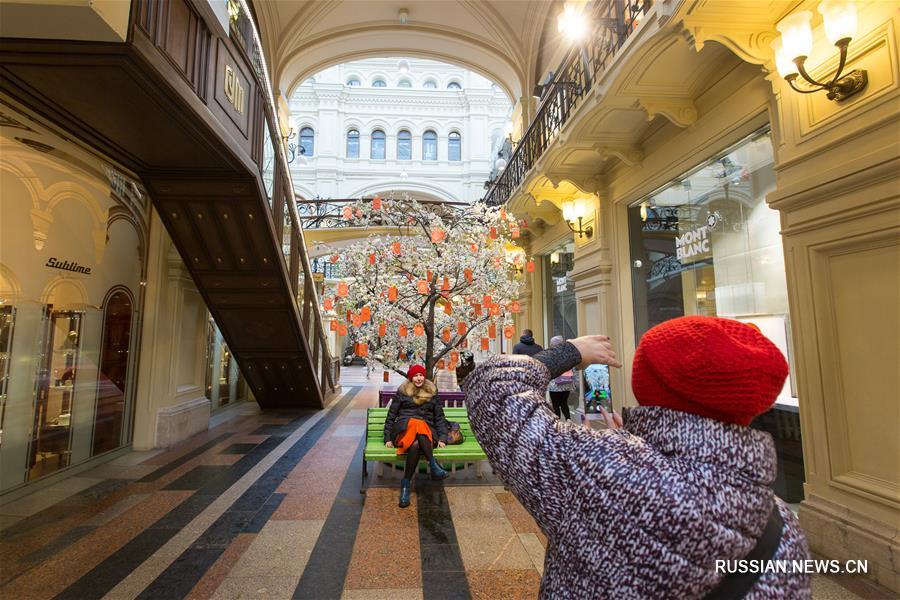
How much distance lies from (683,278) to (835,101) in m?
2.66

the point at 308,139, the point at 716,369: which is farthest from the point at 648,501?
the point at 308,139

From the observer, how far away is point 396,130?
26.4 m

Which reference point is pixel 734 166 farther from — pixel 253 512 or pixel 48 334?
pixel 48 334

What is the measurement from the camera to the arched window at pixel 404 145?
86.7ft

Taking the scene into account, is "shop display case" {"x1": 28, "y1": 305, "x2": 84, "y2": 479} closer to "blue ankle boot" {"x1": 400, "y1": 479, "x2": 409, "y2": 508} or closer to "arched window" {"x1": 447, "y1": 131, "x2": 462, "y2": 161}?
"blue ankle boot" {"x1": 400, "y1": 479, "x2": 409, "y2": 508}

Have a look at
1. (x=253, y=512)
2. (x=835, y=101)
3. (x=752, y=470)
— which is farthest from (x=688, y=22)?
(x=253, y=512)

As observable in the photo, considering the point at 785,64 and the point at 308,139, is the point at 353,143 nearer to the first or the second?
the point at 308,139

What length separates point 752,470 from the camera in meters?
0.83

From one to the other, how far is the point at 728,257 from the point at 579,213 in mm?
3037

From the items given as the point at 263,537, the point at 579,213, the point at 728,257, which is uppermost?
the point at 579,213

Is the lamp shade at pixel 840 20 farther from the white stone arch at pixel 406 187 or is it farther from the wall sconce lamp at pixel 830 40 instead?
the white stone arch at pixel 406 187

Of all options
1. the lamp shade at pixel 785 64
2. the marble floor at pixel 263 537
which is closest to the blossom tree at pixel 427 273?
the marble floor at pixel 263 537

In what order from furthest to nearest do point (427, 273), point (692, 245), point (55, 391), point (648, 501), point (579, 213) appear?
point (579, 213) < point (427, 273) < point (692, 245) < point (55, 391) < point (648, 501)

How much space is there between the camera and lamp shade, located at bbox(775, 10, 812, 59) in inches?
118
